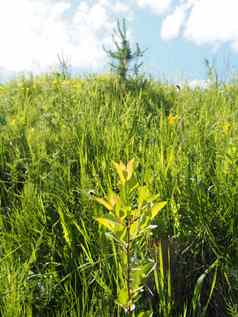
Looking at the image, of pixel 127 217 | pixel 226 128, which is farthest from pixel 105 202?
pixel 226 128

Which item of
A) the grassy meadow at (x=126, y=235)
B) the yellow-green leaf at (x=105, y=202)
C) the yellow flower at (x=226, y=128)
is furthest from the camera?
the yellow flower at (x=226, y=128)

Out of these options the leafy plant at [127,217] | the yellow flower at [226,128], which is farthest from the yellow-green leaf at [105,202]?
the yellow flower at [226,128]

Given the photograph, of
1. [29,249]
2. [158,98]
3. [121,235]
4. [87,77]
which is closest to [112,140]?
[29,249]

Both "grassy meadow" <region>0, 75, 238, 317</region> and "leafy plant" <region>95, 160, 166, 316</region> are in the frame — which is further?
"grassy meadow" <region>0, 75, 238, 317</region>

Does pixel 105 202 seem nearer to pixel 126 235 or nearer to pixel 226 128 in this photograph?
pixel 126 235

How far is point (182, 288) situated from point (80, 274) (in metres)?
0.44

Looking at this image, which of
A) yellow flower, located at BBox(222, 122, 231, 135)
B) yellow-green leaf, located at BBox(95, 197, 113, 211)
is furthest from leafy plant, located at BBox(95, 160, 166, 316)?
yellow flower, located at BBox(222, 122, 231, 135)

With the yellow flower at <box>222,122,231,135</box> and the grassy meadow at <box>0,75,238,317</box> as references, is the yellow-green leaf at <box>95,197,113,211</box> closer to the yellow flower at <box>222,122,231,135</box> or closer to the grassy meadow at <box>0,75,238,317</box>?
the grassy meadow at <box>0,75,238,317</box>

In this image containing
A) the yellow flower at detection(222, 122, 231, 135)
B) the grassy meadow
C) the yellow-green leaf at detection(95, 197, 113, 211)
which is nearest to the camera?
the yellow-green leaf at detection(95, 197, 113, 211)

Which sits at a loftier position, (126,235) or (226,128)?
(226,128)

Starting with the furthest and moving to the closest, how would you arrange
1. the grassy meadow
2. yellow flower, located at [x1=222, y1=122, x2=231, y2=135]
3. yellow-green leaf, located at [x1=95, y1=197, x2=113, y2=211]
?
yellow flower, located at [x1=222, y1=122, x2=231, y2=135], the grassy meadow, yellow-green leaf, located at [x1=95, y1=197, x2=113, y2=211]

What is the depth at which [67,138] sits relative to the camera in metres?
3.38

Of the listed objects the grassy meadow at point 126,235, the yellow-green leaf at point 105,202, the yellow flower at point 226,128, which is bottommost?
the grassy meadow at point 126,235

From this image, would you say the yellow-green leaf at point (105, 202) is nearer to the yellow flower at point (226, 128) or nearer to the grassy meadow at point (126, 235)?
the grassy meadow at point (126, 235)
